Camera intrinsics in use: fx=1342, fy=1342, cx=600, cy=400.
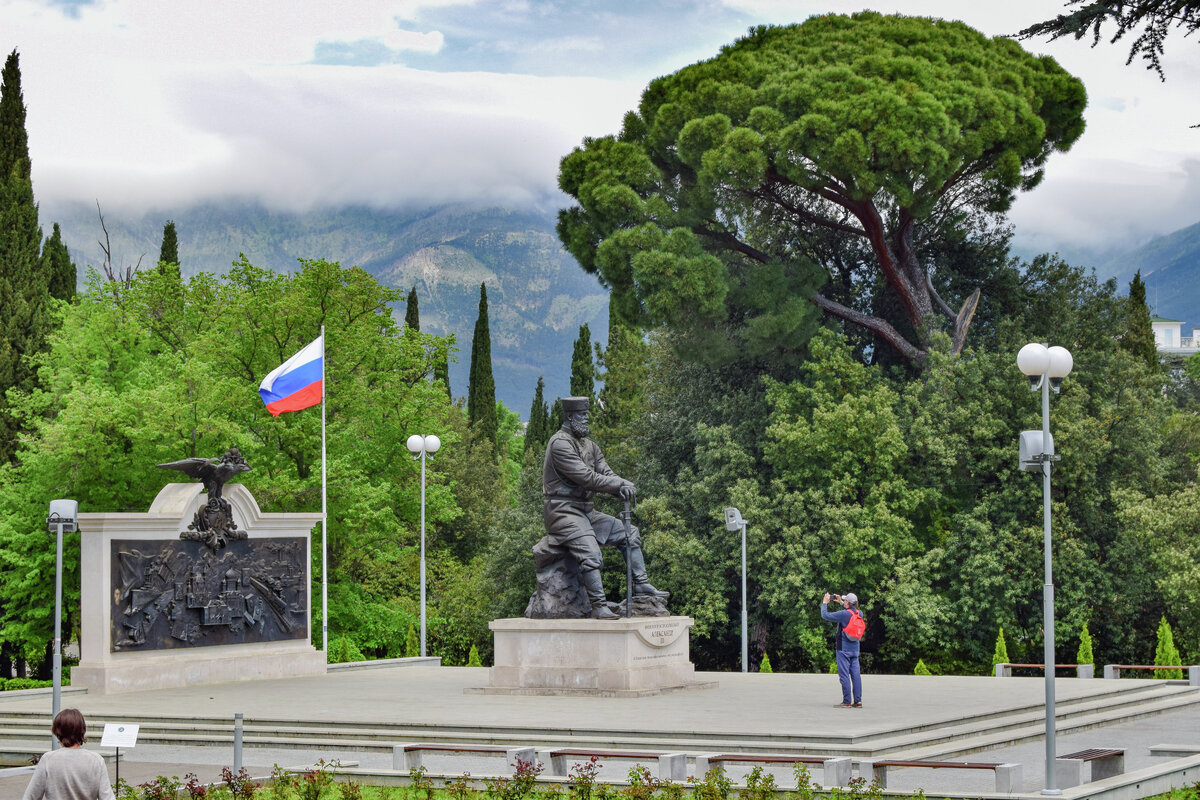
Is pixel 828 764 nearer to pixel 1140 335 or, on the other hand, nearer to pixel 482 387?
pixel 1140 335

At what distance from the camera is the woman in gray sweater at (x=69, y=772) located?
7742 millimetres

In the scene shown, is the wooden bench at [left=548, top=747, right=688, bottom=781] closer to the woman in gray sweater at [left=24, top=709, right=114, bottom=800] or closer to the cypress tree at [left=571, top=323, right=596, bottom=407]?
the woman in gray sweater at [left=24, top=709, right=114, bottom=800]

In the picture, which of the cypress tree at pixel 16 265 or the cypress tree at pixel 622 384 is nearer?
the cypress tree at pixel 16 265

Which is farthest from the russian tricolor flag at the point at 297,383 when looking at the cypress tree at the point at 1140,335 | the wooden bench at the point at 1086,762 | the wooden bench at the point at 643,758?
the cypress tree at the point at 1140,335

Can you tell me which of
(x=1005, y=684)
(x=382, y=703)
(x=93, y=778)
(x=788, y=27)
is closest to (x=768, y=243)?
(x=788, y=27)

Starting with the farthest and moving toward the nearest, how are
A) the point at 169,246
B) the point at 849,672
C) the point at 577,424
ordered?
the point at 169,246
the point at 577,424
the point at 849,672

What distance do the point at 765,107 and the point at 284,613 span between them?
662 inches

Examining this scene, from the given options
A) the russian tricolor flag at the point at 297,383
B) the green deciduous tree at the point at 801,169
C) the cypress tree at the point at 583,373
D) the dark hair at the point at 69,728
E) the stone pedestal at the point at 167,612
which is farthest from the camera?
the cypress tree at the point at 583,373

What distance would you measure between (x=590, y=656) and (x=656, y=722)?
3.93 metres

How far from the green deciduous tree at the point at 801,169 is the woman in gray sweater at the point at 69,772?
2614 cm

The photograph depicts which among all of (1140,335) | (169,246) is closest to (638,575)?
(169,246)

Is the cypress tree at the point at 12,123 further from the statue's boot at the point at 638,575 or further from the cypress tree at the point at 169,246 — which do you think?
the statue's boot at the point at 638,575

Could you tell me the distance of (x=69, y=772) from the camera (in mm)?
7770

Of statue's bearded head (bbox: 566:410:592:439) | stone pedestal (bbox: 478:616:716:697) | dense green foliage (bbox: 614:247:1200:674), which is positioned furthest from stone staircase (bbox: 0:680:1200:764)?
dense green foliage (bbox: 614:247:1200:674)
